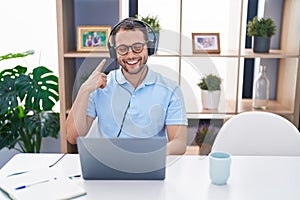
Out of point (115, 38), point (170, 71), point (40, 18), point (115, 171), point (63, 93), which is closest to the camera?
point (115, 171)

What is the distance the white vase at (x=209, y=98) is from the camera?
93.0 inches

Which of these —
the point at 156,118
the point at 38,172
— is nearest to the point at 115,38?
the point at 156,118

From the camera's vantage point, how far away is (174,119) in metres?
1.63

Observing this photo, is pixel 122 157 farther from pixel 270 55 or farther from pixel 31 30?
pixel 31 30

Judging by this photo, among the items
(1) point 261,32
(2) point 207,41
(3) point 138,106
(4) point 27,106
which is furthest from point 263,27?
(4) point 27,106

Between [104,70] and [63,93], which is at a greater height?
[104,70]

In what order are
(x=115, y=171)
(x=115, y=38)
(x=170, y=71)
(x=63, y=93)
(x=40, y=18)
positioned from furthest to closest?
(x=40, y=18), (x=63, y=93), (x=170, y=71), (x=115, y=38), (x=115, y=171)

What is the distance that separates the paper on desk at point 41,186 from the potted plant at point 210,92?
1224 millimetres

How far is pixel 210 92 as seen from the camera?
2391mm

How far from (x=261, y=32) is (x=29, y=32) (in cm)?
167

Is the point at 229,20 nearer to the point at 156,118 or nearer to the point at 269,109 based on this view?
the point at 269,109

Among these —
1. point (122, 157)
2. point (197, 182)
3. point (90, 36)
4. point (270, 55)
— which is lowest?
point (197, 182)

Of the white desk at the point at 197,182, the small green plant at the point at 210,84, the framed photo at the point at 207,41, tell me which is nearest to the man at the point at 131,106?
the white desk at the point at 197,182

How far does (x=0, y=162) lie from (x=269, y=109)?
202 centimetres
